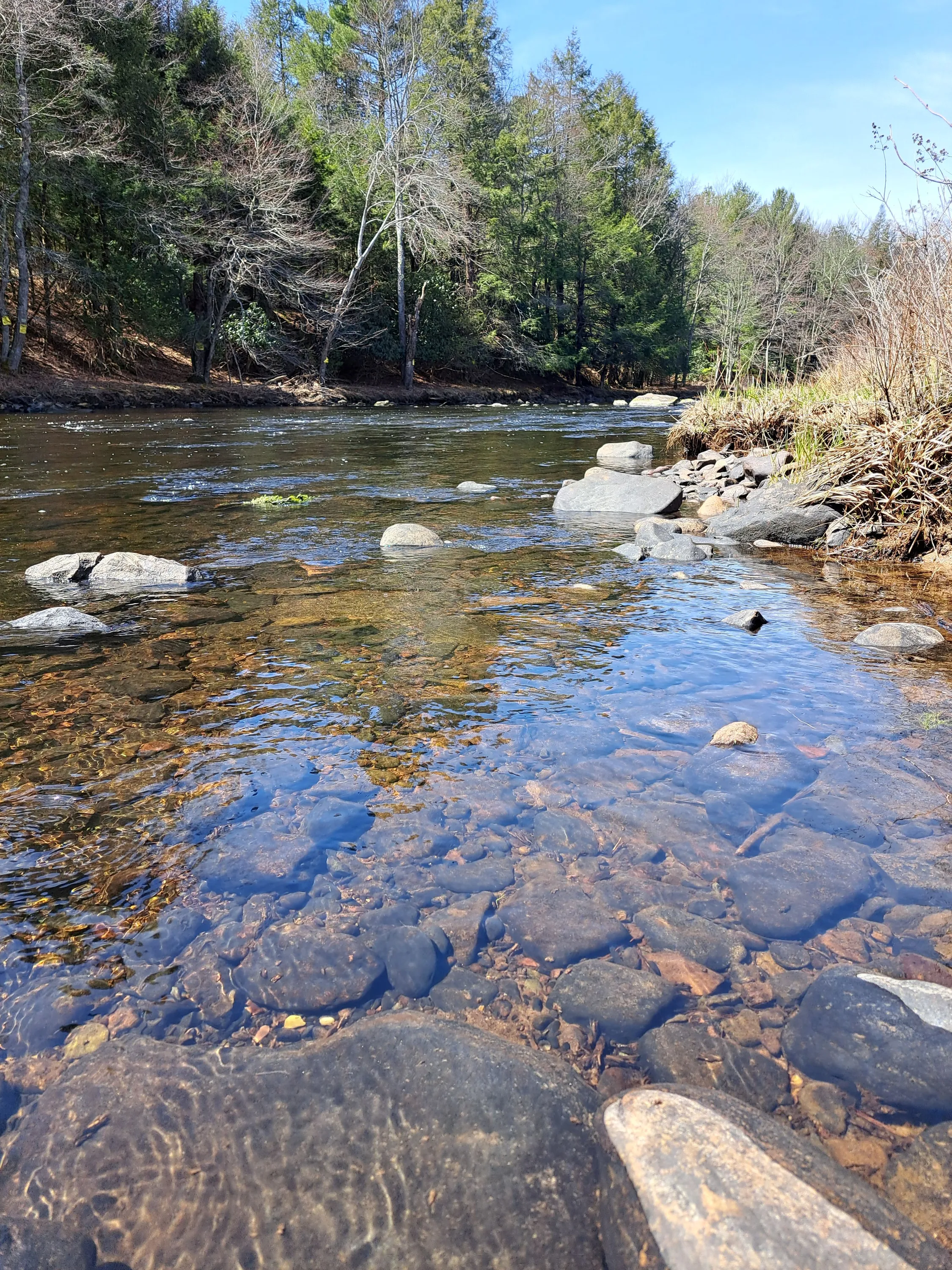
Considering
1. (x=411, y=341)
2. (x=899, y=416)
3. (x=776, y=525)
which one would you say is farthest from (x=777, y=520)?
(x=411, y=341)

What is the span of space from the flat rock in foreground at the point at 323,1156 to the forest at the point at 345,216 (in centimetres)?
720

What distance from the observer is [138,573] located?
5098mm

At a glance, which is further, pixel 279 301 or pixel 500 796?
pixel 279 301

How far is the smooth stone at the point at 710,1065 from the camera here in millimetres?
1546

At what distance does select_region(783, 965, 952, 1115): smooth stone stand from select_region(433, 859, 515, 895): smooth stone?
787 mm

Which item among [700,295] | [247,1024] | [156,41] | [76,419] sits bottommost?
[247,1024]

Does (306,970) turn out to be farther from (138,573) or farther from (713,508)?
(713,508)

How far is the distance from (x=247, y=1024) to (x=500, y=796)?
1077 mm

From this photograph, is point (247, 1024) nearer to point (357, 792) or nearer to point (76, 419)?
point (357, 792)

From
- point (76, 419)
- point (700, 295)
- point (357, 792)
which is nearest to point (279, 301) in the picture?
point (76, 419)

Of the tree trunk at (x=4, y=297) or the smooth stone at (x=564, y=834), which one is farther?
the tree trunk at (x=4, y=297)

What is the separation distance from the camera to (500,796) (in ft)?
8.36

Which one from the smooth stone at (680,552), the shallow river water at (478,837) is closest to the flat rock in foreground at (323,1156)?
the shallow river water at (478,837)

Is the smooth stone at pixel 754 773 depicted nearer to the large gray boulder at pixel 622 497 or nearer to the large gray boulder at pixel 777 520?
the large gray boulder at pixel 777 520
